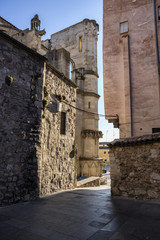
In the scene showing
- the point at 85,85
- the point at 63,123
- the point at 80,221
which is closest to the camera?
the point at 80,221

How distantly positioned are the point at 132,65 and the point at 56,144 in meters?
6.43

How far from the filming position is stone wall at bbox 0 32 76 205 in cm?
562

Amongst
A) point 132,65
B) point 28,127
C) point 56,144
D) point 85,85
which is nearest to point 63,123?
point 56,144

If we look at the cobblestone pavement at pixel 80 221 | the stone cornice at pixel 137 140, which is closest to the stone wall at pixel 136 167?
the stone cornice at pixel 137 140

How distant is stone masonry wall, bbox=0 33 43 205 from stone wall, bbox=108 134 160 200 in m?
3.08

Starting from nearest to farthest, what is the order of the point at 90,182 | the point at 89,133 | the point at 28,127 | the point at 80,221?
the point at 80,221
the point at 28,127
the point at 90,182
the point at 89,133

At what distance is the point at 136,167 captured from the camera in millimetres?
6434

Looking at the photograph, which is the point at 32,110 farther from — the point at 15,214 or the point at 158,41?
the point at 158,41

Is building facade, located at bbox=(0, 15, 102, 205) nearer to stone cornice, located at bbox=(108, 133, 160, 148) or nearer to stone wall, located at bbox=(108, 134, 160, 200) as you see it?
stone wall, located at bbox=(108, 134, 160, 200)

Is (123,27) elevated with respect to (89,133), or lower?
elevated

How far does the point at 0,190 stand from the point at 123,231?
3.69 metres

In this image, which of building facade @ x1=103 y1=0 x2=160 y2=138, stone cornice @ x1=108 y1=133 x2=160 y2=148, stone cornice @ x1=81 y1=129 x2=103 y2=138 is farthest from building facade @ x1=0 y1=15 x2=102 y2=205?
stone cornice @ x1=81 y1=129 x2=103 y2=138

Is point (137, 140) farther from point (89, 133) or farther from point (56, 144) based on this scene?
point (89, 133)

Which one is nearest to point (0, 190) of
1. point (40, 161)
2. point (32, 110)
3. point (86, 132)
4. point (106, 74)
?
point (40, 161)
